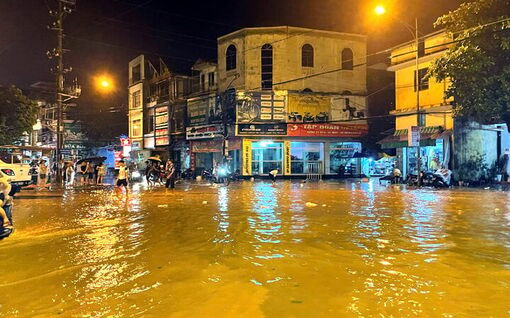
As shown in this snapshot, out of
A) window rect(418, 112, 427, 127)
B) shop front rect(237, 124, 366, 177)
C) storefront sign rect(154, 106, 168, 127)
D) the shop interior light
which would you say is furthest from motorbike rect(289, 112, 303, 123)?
storefront sign rect(154, 106, 168, 127)

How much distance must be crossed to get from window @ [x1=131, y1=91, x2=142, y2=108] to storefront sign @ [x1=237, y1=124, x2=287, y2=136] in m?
19.4

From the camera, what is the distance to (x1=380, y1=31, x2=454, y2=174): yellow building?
86.7ft

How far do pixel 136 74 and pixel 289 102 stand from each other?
936 inches

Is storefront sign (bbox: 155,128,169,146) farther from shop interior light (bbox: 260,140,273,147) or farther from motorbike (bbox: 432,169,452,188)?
motorbike (bbox: 432,169,452,188)

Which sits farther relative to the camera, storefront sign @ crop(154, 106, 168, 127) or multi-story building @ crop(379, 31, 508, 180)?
storefront sign @ crop(154, 106, 168, 127)

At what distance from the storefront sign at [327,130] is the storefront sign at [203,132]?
602 centimetres

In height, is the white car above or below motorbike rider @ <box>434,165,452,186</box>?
above

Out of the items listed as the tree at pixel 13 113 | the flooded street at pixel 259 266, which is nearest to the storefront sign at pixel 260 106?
the tree at pixel 13 113

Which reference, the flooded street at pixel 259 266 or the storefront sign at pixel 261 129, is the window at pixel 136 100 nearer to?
the storefront sign at pixel 261 129

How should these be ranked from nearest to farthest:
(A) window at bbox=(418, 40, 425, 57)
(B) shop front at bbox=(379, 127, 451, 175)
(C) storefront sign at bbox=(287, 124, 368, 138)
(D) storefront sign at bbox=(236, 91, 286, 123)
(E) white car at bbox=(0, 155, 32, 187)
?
(E) white car at bbox=(0, 155, 32, 187) < (B) shop front at bbox=(379, 127, 451, 175) < (A) window at bbox=(418, 40, 425, 57) < (D) storefront sign at bbox=(236, 91, 286, 123) < (C) storefront sign at bbox=(287, 124, 368, 138)

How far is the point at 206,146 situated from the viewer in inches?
1484

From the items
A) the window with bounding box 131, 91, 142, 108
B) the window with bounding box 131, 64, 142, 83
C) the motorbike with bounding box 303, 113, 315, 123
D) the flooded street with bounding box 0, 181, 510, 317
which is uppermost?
the window with bounding box 131, 64, 142, 83

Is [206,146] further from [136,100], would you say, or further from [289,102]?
[136,100]

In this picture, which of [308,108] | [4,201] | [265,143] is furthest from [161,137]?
[4,201]
